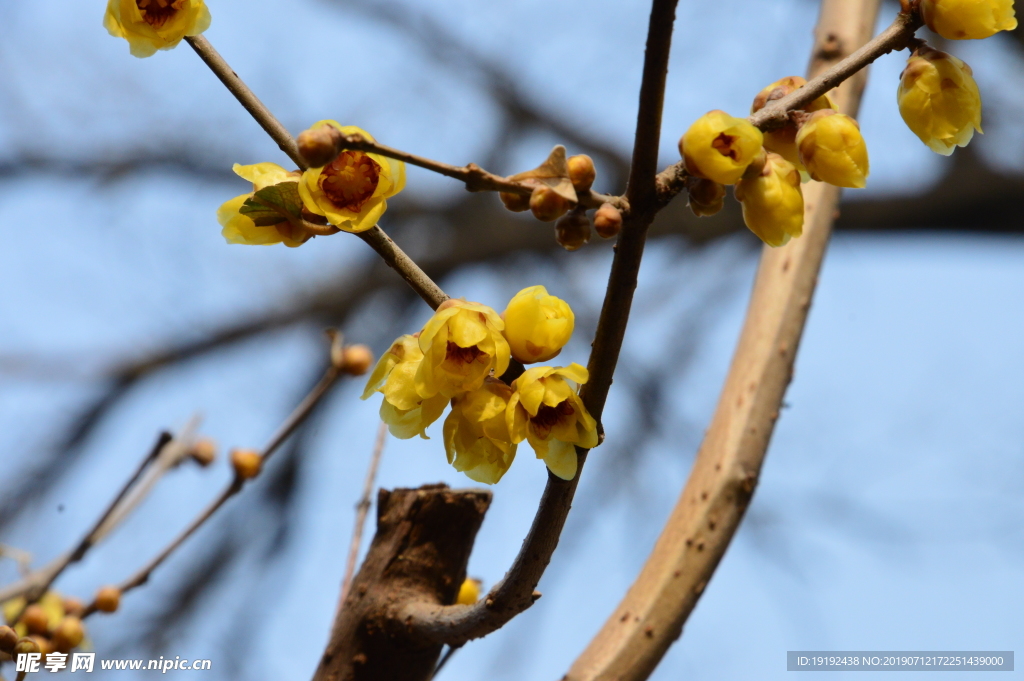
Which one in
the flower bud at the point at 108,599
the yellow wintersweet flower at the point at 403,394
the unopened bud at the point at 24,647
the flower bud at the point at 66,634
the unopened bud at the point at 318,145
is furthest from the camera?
the flower bud at the point at 108,599

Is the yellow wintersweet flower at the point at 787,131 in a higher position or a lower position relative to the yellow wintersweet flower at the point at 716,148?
higher

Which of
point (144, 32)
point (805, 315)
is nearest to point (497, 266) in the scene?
point (805, 315)

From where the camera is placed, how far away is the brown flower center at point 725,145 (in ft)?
1.73

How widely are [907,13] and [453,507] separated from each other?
0.69 meters

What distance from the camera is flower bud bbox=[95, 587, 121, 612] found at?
116 centimetres

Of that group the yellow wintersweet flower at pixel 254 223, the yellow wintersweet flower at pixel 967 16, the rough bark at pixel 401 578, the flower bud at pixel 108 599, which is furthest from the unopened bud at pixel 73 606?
the yellow wintersweet flower at pixel 967 16

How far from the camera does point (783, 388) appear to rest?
1.26m

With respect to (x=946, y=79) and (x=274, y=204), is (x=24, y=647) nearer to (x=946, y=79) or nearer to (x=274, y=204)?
(x=274, y=204)

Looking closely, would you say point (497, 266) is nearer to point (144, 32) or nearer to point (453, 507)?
point (453, 507)

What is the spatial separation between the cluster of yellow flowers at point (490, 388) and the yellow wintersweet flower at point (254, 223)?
11 centimetres

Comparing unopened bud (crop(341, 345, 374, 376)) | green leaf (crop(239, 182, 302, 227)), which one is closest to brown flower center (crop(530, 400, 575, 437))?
green leaf (crop(239, 182, 302, 227))

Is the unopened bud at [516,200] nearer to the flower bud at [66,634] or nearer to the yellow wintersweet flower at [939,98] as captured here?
the yellow wintersweet flower at [939,98]

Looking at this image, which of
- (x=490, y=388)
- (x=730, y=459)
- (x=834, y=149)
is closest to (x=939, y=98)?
(x=834, y=149)

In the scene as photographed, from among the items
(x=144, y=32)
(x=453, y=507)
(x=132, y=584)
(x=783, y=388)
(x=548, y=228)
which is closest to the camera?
(x=144, y=32)
